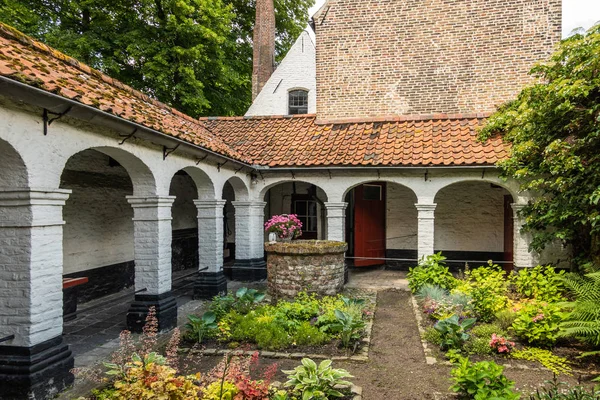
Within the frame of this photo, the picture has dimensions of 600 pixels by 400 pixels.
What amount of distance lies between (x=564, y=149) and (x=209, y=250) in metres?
7.48

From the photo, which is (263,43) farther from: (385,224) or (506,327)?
(506,327)

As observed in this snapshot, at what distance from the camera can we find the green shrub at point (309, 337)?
18.8 feet

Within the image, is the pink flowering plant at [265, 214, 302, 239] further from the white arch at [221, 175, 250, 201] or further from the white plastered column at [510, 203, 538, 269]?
the white plastered column at [510, 203, 538, 269]

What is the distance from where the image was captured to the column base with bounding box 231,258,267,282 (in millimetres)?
10438

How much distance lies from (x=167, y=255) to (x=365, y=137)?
630cm

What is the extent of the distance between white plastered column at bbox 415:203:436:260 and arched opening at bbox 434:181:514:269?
2152 mm

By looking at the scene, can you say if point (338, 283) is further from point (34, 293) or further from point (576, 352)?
point (34, 293)

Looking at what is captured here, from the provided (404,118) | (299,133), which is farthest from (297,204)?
(404,118)

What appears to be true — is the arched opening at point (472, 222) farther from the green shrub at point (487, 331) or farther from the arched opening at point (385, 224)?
the green shrub at point (487, 331)

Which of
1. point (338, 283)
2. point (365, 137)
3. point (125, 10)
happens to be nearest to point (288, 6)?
point (125, 10)

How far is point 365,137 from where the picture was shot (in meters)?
10.6

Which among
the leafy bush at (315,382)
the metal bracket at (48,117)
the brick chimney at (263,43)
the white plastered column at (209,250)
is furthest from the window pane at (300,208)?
the metal bracket at (48,117)

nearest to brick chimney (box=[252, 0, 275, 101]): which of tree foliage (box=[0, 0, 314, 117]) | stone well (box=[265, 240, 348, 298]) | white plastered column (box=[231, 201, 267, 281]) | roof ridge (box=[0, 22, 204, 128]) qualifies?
tree foliage (box=[0, 0, 314, 117])

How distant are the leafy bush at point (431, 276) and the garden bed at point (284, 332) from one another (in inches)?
88.5
